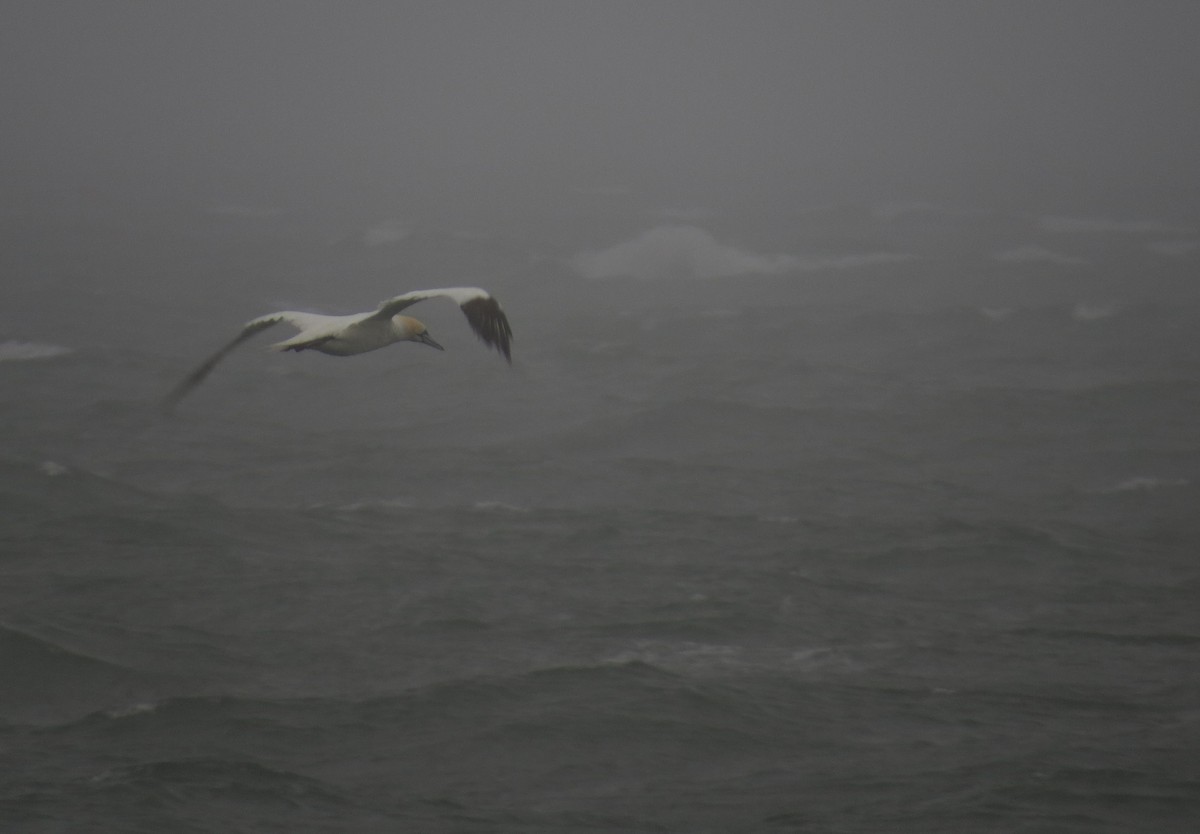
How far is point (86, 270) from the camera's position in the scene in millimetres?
77312

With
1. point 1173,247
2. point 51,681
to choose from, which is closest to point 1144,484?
point 51,681

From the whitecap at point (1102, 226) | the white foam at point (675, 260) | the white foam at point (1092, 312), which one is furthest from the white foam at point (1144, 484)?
the whitecap at point (1102, 226)

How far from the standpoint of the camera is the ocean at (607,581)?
65.2 feet

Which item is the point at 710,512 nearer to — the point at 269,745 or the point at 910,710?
the point at 910,710

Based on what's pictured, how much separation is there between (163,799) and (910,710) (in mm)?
10495

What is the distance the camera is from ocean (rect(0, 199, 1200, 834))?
1988cm

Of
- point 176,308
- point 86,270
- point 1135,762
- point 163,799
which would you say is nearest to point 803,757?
point 1135,762

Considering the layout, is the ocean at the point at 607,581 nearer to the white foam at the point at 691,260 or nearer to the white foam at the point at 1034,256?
the white foam at the point at 691,260

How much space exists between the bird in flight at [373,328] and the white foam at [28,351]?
114ft

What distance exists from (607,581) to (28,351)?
100 ft

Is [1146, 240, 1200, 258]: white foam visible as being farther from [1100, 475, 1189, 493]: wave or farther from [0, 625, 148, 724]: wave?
[0, 625, 148, 724]: wave

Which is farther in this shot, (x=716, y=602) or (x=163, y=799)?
(x=716, y=602)

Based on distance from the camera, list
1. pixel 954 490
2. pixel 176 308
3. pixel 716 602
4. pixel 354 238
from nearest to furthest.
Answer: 1. pixel 716 602
2. pixel 954 490
3. pixel 176 308
4. pixel 354 238

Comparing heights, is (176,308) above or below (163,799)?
above
